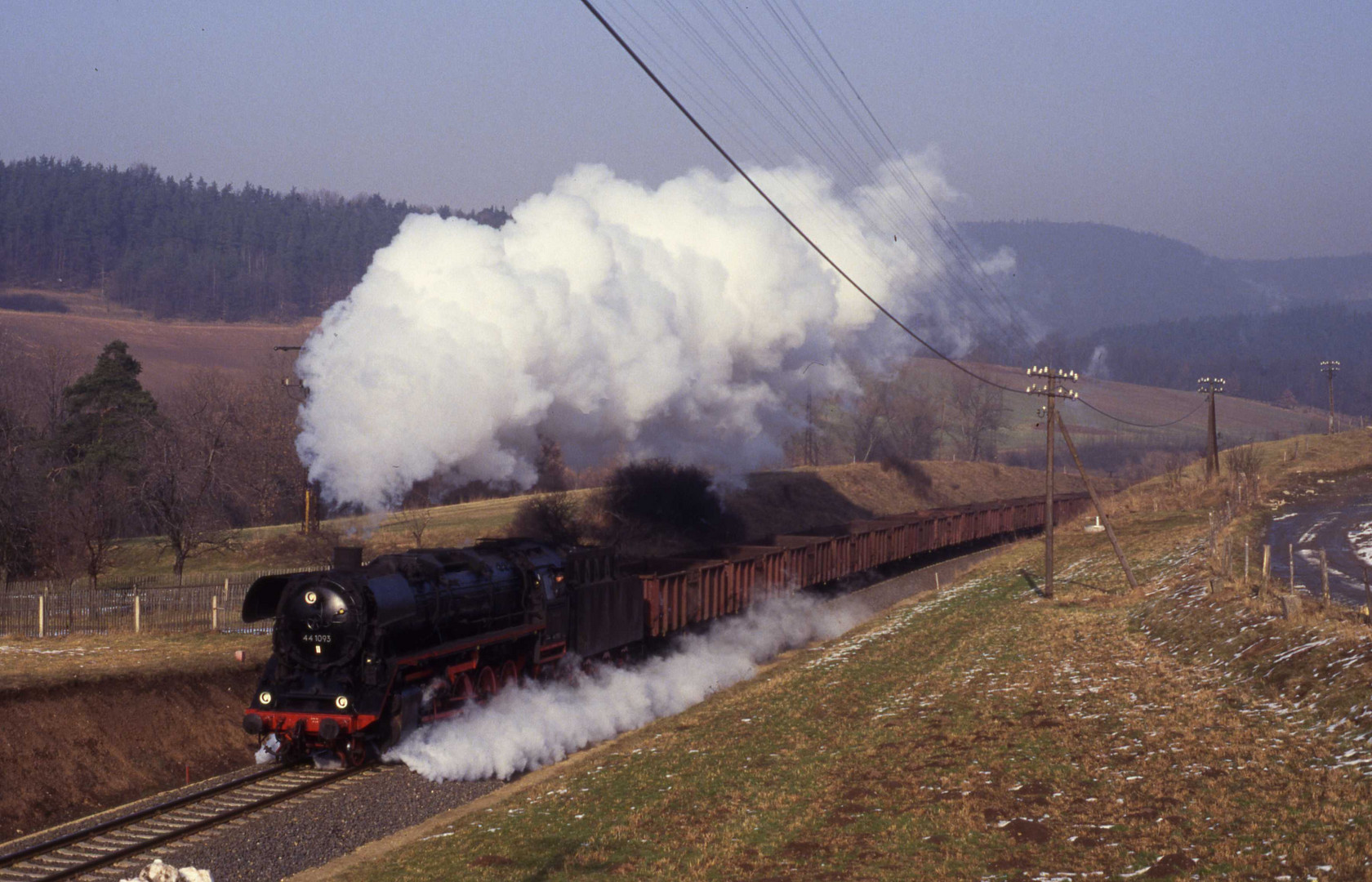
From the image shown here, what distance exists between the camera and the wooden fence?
3002cm

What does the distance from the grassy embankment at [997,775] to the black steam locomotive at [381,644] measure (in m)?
2.42

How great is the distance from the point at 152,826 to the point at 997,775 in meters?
12.2

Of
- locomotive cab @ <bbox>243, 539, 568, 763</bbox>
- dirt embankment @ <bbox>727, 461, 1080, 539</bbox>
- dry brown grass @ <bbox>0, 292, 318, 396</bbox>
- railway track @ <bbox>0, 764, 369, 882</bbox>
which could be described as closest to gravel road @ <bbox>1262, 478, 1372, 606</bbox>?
locomotive cab @ <bbox>243, 539, 568, 763</bbox>

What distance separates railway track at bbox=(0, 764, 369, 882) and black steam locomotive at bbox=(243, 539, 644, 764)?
27.7 inches

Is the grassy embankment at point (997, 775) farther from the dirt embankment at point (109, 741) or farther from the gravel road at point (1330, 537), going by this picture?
the gravel road at point (1330, 537)

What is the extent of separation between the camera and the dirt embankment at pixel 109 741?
1831cm

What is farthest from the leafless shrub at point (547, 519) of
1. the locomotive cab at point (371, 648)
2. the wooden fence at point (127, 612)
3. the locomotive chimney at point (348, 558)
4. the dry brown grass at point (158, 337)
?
the dry brown grass at point (158, 337)

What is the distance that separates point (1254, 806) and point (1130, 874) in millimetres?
2653

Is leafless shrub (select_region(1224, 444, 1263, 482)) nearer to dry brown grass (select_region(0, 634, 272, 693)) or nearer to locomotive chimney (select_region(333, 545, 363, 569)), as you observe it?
dry brown grass (select_region(0, 634, 272, 693))

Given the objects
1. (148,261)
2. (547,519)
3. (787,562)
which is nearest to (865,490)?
(547,519)

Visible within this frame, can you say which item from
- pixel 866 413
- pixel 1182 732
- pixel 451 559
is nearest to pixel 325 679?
pixel 451 559

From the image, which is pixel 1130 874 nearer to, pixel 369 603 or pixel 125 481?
pixel 369 603

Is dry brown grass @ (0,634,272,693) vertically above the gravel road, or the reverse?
the gravel road

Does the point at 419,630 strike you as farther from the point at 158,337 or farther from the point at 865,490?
the point at 158,337
